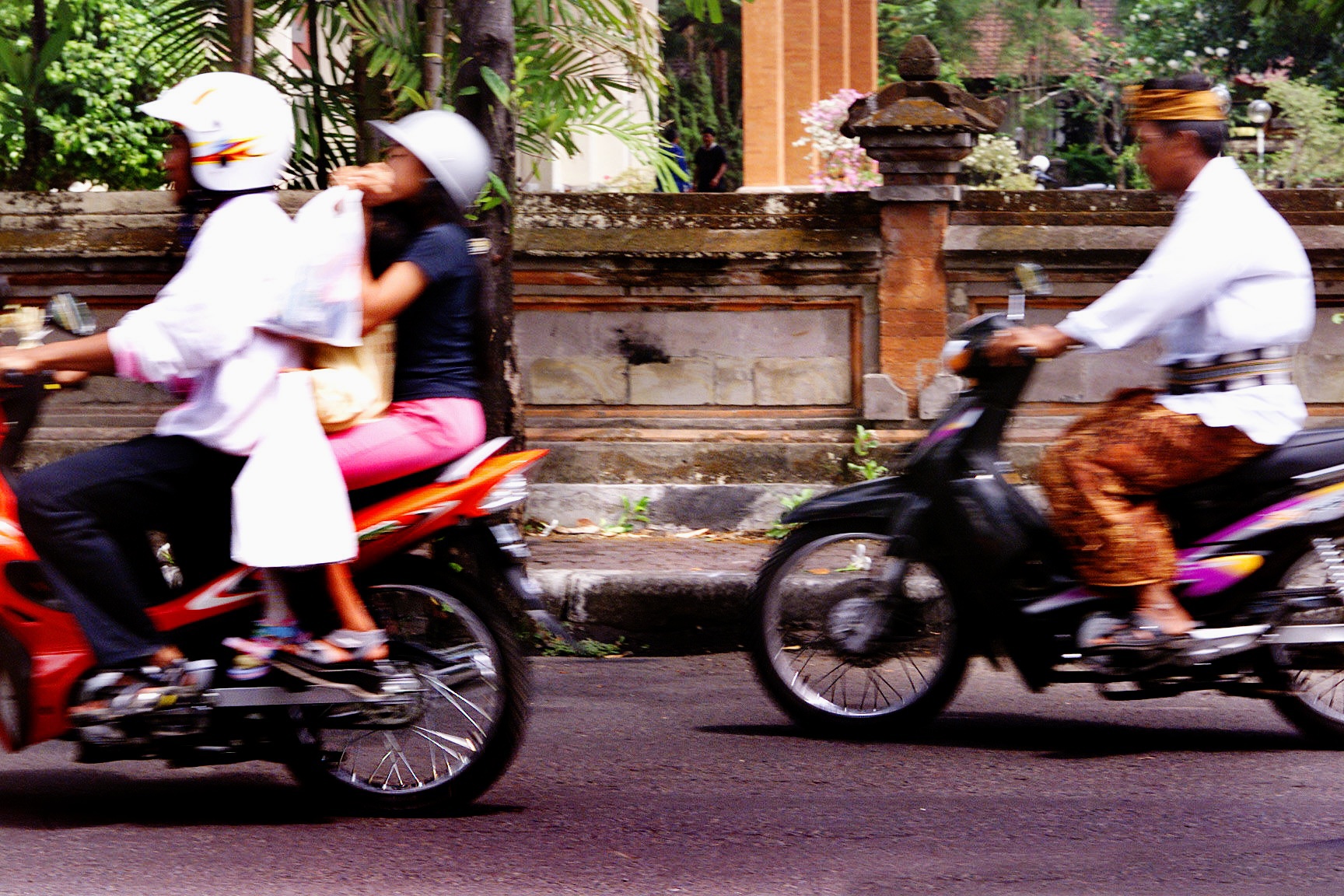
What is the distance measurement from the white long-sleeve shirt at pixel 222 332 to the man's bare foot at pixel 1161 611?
2432 millimetres

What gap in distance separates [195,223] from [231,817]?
1.53 metres

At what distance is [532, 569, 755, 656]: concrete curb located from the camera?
6.52 metres

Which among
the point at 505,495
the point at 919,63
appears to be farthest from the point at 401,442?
the point at 919,63

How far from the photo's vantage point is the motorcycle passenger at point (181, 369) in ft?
12.3

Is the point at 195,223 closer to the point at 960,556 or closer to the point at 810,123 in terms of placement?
the point at 960,556

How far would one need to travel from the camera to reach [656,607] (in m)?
6.55

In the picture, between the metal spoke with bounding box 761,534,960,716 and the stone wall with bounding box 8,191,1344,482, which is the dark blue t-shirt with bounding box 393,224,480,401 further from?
the stone wall with bounding box 8,191,1344,482

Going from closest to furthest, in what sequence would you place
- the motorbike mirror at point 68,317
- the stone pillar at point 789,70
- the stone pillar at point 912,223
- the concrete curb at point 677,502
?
the motorbike mirror at point 68,317
the concrete curb at point 677,502
the stone pillar at point 912,223
the stone pillar at point 789,70

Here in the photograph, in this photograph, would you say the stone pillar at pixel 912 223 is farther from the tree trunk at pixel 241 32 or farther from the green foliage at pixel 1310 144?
the green foliage at pixel 1310 144

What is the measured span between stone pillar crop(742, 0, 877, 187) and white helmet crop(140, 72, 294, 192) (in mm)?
19392

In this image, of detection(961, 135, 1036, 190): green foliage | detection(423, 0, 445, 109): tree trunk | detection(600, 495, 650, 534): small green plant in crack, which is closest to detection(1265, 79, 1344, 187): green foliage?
detection(961, 135, 1036, 190): green foliage

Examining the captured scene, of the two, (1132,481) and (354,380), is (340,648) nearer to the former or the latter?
(354,380)

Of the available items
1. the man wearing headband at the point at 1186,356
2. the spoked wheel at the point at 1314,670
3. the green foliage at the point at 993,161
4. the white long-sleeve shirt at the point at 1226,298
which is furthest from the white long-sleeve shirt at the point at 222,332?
the green foliage at the point at 993,161

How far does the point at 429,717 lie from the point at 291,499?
2.27 ft
